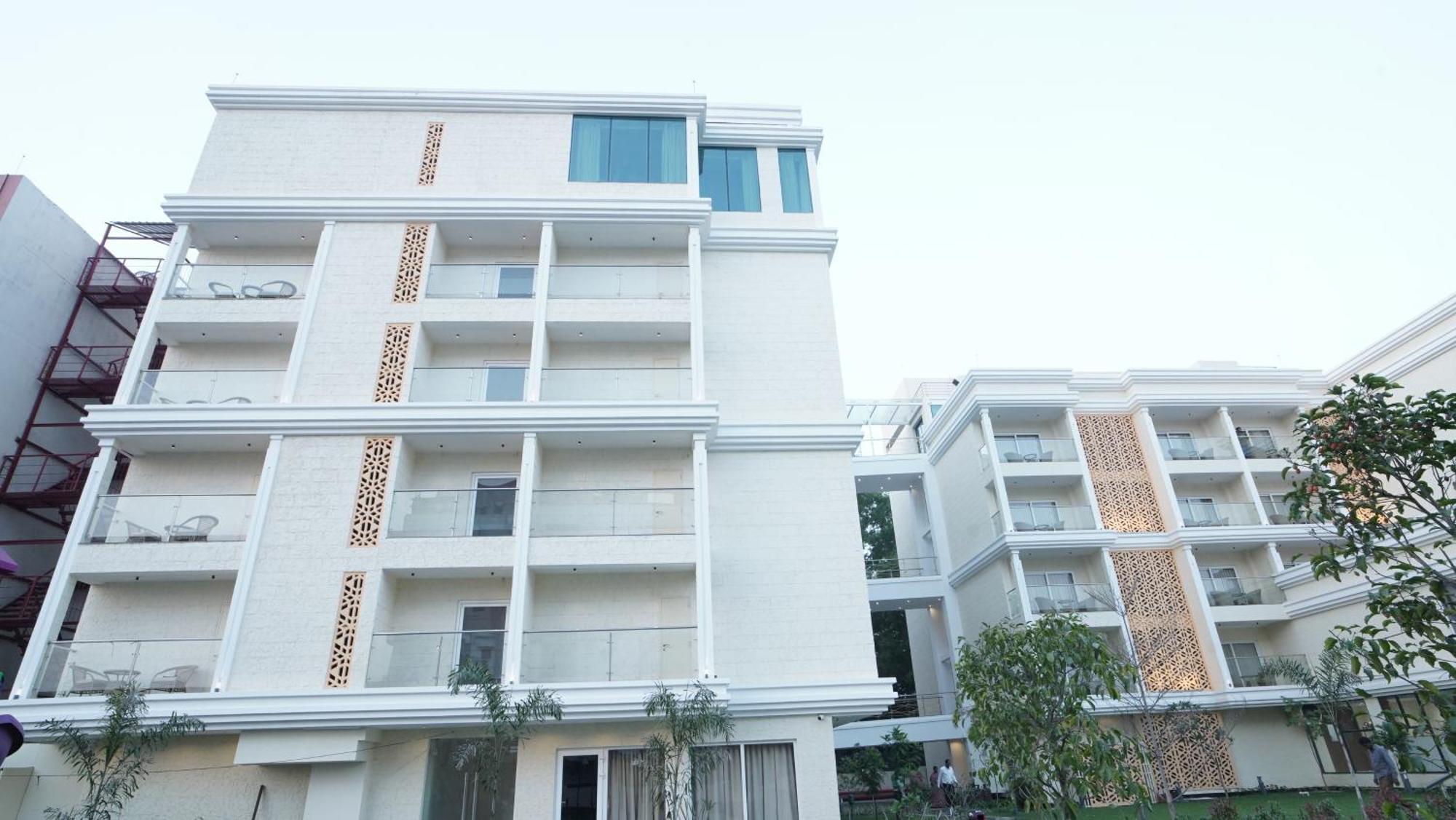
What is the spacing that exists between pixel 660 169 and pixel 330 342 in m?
7.85

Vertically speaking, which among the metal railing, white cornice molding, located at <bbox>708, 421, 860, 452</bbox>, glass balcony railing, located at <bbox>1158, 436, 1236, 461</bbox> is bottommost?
white cornice molding, located at <bbox>708, 421, 860, 452</bbox>

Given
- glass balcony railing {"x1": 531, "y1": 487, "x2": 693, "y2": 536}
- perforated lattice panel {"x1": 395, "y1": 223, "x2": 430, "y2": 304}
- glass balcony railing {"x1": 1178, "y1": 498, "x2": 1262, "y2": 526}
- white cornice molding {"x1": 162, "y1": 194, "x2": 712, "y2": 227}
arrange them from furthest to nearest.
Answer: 1. glass balcony railing {"x1": 1178, "y1": 498, "x2": 1262, "y2": 526}
2. white cornice molding {"x1": 162, "y1": 194, "x2": 712, "y2": 227}
3. perforated lattice panel {"x1": 395, "y1": 223, "x2": 430, "y2": 304}
4. glass balcony railing {"x1": 531, "y1": 487, "x2": 693, "y2": 536}

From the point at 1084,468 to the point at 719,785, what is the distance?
17198mm

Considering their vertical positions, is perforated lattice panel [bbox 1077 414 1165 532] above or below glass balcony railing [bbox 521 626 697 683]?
above

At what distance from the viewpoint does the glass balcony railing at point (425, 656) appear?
12625 mm

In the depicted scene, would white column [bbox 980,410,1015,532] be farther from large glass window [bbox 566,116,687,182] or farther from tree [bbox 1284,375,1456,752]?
tree [bbox 1284,375,1456,752]

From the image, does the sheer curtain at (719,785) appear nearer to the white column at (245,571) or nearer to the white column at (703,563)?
the white column at (703,563)

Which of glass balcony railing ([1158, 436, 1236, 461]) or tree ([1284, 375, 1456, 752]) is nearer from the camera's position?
tree ([1284, 375, 1456, 752])

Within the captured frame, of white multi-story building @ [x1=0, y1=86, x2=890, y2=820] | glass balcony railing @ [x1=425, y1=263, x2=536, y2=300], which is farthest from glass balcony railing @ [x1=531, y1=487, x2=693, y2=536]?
glass balcony railing @ [x1=425, y1=263, x2=536, y2=300]

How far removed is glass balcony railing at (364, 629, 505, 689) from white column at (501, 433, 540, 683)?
269 mm

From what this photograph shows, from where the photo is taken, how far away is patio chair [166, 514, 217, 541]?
1387 centimetres

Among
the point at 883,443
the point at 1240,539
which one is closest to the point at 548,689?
the point at 1240,539

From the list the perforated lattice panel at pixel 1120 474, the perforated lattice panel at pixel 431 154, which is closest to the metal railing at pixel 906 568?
the perforated lattice panel at pixel 1120 474

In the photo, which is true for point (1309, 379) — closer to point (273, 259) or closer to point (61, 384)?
point (273, 259)
